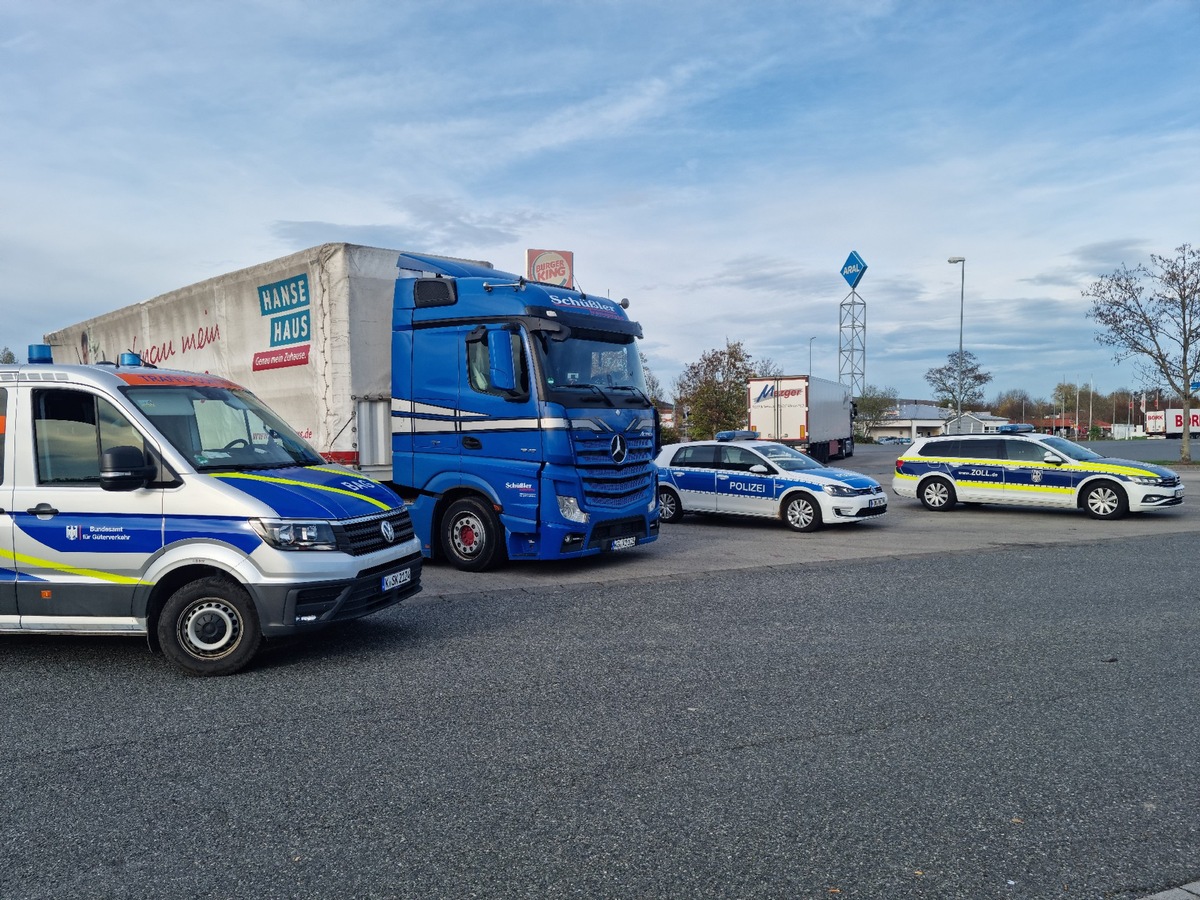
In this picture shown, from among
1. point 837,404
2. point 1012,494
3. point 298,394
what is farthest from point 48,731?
point 837,404

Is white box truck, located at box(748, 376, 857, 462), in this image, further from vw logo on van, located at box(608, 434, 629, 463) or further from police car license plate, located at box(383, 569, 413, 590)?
police car license plate, located at box(383, 569, 413, 590)

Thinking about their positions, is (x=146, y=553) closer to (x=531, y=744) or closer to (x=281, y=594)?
(x=281, y=594)

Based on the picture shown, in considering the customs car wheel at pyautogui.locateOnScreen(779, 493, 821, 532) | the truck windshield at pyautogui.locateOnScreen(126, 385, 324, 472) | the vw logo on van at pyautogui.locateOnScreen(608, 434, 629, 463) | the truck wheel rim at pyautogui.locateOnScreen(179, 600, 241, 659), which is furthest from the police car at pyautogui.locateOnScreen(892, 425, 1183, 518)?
the truck wheel rim at pyautogui.locateOnScreen(179, 600, 241, 659)

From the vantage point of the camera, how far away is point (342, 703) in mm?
5527

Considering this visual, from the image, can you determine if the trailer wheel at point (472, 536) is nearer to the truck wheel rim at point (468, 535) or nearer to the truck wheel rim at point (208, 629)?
the truck wheel rim at point (468, 535)

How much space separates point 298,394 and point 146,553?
440 cm

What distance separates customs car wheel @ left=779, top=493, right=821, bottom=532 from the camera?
14.8 m

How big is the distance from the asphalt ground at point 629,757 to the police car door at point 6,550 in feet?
1.47

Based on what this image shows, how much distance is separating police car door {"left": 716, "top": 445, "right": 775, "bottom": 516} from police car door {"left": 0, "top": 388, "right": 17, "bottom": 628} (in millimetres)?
11173

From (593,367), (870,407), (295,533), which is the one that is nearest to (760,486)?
(593,367)

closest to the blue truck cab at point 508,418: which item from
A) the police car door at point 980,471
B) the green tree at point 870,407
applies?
the police car door at point 980,471

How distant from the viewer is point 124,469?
5.86 meters

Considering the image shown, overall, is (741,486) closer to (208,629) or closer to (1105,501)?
(1105,501)

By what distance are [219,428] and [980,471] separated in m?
14.7
